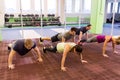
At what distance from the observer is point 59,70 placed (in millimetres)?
3357

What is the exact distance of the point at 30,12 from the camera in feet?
37.3

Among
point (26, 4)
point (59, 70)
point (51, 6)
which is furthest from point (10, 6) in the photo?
point (59, 70)

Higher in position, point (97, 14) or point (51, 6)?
point (51, 6)

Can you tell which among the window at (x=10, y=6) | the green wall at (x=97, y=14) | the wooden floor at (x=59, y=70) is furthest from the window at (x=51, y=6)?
the wooden floor at (x=59, y=70)

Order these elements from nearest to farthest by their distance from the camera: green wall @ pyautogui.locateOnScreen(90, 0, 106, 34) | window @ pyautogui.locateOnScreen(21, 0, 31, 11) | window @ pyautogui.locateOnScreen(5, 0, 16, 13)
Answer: green wall @ pyautogui.locateOnScreen(90, 0, 106, 34) < window @ pyautogui.locateOnScreen(5, 0, 16, 13) < window @ pyautogui.locateOnScreen(21, 0, 31, 11)

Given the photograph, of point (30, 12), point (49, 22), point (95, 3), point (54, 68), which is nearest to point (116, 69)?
point (54, 68)

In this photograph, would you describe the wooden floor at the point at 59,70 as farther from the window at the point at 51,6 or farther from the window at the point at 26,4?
the window at the point at 51,6

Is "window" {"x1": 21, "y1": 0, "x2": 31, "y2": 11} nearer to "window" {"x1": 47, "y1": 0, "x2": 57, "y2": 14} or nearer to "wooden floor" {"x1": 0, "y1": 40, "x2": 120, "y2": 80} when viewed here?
"window" {"x1": 47, "y1": 0, "x2": 57, "y2": 14}

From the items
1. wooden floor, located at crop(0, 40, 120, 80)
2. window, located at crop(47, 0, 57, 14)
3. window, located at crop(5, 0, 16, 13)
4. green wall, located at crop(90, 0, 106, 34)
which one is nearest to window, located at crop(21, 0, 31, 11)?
window, located at crop(5, 0, 16, 13)

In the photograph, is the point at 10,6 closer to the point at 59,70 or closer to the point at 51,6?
the point at 51,6

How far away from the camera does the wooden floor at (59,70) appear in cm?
304

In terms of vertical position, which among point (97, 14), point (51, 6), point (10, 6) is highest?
point (51, 6)

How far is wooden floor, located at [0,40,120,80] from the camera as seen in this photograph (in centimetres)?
304

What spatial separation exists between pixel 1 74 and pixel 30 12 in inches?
345
